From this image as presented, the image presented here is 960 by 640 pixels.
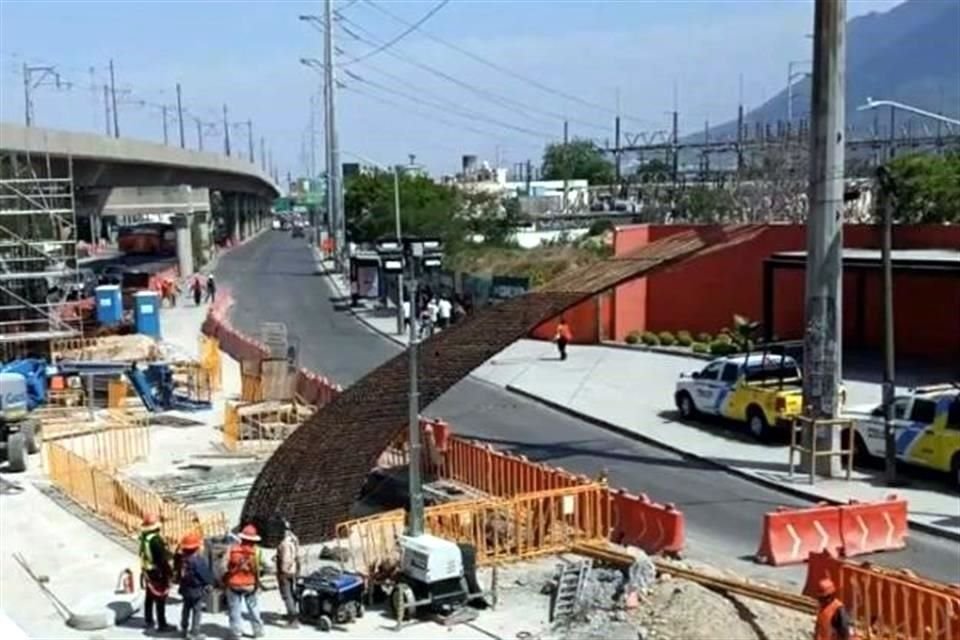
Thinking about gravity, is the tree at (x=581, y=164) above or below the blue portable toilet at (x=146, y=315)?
above

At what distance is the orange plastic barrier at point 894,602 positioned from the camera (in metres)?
15.5

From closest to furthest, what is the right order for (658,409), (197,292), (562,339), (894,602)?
1. (894,602)
2. (658,409)
3. (562,339)
4. (197,292)

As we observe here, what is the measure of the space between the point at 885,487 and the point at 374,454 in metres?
9.19

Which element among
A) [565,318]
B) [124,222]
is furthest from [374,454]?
[124,222]

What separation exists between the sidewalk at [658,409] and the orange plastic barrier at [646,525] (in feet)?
14.6

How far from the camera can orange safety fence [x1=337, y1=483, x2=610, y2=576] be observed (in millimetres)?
20375

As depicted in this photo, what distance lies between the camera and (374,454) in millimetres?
23422

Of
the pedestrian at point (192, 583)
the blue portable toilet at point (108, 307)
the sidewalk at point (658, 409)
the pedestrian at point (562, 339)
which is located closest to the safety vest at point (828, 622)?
the pedestrian at point (192, 583)

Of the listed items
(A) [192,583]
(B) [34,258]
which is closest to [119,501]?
(A) [192,583]

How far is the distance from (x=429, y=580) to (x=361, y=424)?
5868 millimetres

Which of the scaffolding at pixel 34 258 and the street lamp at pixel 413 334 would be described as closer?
the street lamp at pixel 413 334

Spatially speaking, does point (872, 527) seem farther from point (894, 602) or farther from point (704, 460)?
point (704, 460)

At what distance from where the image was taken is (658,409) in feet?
115

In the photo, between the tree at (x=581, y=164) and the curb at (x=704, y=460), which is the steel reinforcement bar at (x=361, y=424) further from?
the tree at (x=581, y=164)
